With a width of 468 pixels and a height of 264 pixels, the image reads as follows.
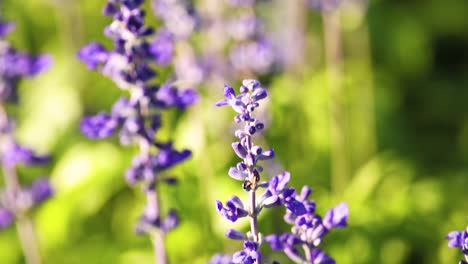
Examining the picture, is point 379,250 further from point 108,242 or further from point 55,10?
point 55,10

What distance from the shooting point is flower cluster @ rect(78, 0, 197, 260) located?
271 centimetres

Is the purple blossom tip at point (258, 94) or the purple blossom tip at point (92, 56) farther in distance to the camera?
the purple blossom tip at point (92, 56)

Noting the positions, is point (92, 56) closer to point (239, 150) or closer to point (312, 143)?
point (239, 150)

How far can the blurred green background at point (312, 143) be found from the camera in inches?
174

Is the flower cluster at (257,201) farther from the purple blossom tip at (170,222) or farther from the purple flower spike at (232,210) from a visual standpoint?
the purple blossom tip at (170,222)

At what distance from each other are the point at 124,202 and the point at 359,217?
186cm

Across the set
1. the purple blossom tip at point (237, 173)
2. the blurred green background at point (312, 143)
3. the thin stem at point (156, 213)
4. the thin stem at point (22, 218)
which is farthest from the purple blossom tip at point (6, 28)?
the purple blossom tip at point (237, 173)

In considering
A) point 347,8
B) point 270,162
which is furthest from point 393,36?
point 270,162

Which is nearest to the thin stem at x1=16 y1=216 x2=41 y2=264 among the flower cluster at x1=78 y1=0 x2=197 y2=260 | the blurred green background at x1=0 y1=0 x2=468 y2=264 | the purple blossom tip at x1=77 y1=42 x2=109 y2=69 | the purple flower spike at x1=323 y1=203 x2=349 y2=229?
the blurred green background at x1=0 y1=0 x2=468 y2=264

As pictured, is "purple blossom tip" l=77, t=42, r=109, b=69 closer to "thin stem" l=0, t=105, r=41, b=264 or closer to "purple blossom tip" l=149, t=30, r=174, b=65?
"purple blossom tip" l=149, t=30, r=174, b=65

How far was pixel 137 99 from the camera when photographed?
285 centimetres

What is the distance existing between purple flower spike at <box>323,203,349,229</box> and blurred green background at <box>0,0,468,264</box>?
5.92ft

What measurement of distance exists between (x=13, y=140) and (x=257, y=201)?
199 centimetres

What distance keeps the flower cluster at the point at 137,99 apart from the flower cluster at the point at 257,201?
2.46 ft
